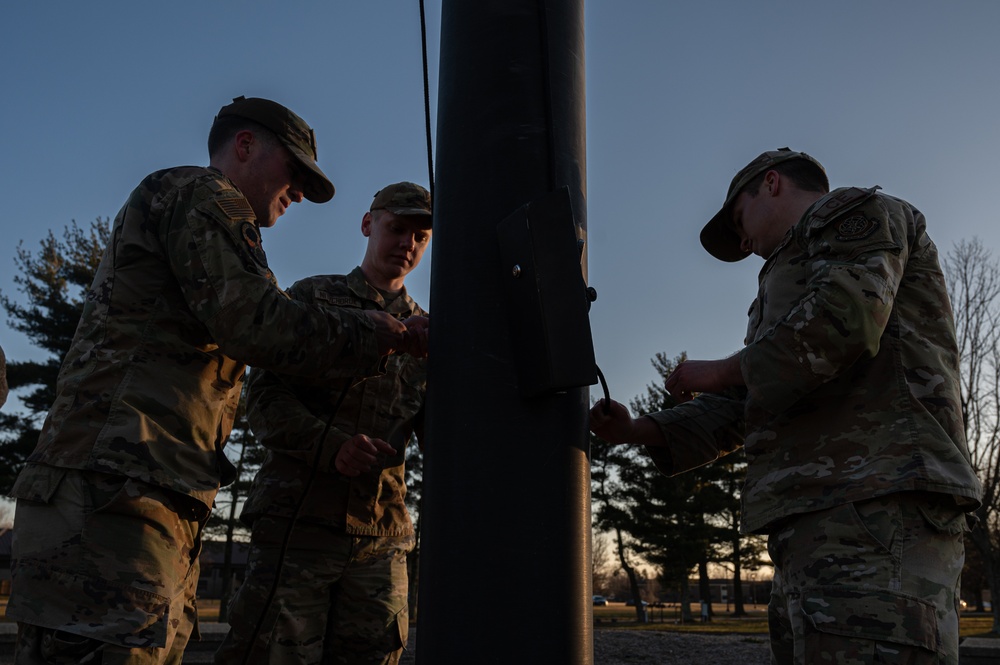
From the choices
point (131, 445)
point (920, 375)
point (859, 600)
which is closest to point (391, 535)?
point (131, 445)

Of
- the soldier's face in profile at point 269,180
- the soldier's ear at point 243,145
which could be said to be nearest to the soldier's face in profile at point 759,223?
the soldier's face in profile at point 269,180

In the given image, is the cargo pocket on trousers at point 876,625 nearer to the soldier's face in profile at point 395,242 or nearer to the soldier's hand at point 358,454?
the soldier's hand at point 358,454

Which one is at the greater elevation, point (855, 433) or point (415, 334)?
point (415, 334)

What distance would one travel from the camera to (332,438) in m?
3.06

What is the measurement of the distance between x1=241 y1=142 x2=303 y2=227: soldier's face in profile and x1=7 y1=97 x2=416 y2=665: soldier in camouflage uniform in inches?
6.2

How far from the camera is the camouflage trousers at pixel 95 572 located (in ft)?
6.65

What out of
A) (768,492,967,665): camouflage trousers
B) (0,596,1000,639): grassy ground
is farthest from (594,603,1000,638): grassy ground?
(768,492,967,665): camouflage trousers

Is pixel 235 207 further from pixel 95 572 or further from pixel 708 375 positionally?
pixel 708 375

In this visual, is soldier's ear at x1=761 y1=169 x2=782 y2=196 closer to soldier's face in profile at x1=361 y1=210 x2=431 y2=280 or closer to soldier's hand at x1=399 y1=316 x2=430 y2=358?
soldier's hand at x1=399 y1=316 x2=430 y2=358

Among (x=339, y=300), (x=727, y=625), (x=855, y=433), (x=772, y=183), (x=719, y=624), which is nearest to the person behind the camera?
(x=855, y=433)

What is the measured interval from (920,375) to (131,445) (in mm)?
2233

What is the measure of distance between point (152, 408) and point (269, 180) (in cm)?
95

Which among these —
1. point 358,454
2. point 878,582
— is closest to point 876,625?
point 878,582

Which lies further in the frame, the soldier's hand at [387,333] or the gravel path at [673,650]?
the gravel path at [673,650]
